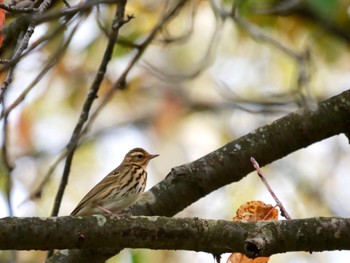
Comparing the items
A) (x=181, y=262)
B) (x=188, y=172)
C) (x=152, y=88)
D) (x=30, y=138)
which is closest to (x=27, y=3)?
(x=188, y=172)

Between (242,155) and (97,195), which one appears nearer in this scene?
(242,155)

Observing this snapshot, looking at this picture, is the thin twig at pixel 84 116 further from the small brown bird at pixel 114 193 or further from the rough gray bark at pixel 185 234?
the rough gray bark at pixel 185 234

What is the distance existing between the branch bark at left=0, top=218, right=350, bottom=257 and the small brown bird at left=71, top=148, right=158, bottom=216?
2021mm

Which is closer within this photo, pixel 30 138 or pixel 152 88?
pixel 30 138

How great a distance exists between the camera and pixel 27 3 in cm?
451

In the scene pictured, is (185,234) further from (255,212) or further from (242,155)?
(242,155)

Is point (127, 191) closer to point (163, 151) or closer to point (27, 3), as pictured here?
point (27, 3)

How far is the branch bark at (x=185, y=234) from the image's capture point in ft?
10.3

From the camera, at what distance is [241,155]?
4.31 m

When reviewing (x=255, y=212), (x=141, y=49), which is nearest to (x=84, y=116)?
(x=141, y=49)

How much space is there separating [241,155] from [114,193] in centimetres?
150

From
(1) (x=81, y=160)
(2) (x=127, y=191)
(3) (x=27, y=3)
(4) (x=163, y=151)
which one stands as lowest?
(2) (x=127, y=191)

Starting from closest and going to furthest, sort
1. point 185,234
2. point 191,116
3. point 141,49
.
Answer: point 185,234, point 141,49, point 191,116

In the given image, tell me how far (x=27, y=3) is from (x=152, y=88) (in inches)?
287
